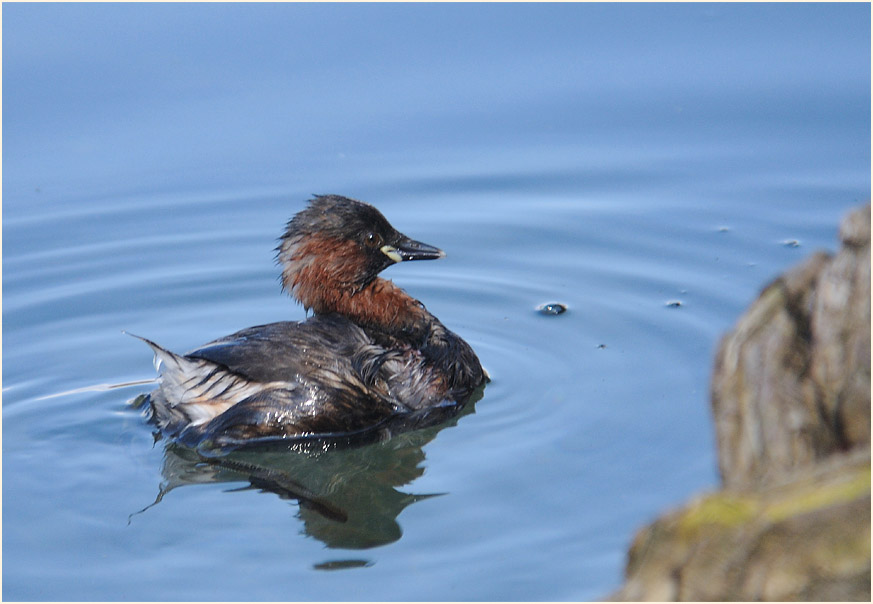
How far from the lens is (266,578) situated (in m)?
4.04

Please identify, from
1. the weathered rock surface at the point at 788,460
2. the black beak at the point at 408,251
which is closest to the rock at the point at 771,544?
the weathered rock surface at the point at 788,460

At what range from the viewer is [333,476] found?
16.5 feet

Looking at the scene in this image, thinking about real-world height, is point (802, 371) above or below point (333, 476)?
above

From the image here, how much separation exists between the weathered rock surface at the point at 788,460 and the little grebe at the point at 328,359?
107 inches

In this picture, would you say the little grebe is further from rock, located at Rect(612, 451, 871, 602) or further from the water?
rock, located at Rect(612, 451, 871, 602)

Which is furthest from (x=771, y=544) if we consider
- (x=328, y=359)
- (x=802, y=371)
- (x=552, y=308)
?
(x=552, y=308)

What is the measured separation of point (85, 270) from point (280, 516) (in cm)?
322

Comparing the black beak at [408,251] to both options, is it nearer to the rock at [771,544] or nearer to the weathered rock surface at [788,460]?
the weathered rock surface at [788,460]

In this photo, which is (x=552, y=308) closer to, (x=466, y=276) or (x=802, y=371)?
(x=466, y=276)

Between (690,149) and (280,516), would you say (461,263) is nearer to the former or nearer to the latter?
(690,149)

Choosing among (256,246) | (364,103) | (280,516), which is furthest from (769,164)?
(280,516)

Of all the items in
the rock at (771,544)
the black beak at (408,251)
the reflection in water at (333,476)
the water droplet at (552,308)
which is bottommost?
the reflection in water at (333,476)

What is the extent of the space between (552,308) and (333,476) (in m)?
2.01

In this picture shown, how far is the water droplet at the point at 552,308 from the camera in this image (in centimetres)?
647
